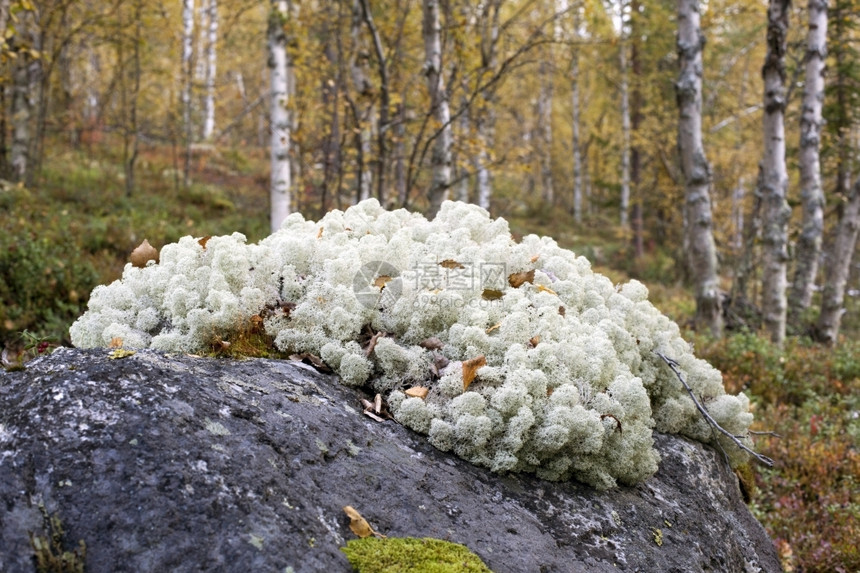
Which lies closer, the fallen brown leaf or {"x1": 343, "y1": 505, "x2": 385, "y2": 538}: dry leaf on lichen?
{"x1": 343, "y1": 505, "x2": 385, "y2": 538}: dry leaf on lichen

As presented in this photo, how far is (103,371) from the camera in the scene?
1.85 m

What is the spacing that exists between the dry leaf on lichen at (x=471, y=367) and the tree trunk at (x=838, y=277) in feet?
29.1

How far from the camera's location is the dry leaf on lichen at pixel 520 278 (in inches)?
117

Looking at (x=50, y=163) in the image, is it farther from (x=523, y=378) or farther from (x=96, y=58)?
(x=523, y=378)

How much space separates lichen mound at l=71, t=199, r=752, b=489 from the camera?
230 centimetres

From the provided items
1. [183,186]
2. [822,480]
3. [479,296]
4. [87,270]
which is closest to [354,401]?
[479,296]

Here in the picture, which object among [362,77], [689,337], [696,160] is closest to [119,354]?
[689,337]

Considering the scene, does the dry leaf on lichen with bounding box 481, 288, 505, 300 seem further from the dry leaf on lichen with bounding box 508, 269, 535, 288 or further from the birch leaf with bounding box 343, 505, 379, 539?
the birch leaf with bounding box 343, 505, 379, 539

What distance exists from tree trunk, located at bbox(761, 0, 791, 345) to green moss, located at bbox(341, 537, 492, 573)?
7.90 meters

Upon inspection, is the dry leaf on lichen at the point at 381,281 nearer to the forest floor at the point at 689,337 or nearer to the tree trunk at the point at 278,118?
the forest floor at the point at 689,337

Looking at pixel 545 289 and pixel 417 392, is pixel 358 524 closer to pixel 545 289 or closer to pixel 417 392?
pixel 417 392

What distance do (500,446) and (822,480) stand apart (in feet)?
11.2

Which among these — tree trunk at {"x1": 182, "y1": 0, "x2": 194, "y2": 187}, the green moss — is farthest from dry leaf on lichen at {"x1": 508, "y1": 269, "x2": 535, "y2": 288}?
tree trunk at {"x1": 182, "y1": 0, "x2": 194, "y2": 187}

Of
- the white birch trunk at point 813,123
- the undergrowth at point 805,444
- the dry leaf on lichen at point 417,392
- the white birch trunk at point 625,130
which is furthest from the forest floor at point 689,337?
the white birch trunk at point 625,130
